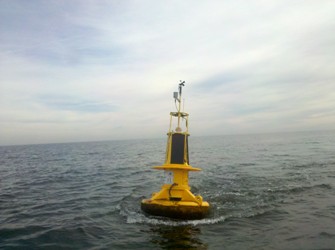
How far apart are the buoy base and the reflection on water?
579 millimetres

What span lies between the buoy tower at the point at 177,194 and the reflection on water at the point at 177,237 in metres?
0.73

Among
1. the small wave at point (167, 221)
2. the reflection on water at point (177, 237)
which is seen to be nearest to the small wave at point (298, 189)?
the small wave at point (167, 221)

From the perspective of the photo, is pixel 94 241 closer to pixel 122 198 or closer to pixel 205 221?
pixel 205 221

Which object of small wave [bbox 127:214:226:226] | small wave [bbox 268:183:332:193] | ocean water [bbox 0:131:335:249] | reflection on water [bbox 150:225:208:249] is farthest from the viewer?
small wave [bbox 268:183:332:193]

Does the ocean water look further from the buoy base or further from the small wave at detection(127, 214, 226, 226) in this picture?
the buoy base

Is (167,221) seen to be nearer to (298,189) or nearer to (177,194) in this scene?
(177,194)

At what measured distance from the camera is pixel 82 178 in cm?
2741

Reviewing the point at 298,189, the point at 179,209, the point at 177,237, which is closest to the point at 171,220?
the point at 179,209

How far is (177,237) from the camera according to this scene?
11008 millimetres

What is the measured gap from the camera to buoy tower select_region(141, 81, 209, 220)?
12.5 m

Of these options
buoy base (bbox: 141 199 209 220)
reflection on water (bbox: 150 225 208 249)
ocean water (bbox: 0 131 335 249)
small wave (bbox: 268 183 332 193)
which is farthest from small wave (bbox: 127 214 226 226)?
small wave (bbox: 268 183 332 193)

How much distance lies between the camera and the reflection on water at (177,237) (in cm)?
1030

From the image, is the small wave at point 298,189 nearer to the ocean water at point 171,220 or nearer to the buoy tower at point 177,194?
the ocean water at point 171,220

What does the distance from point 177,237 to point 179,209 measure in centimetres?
159
